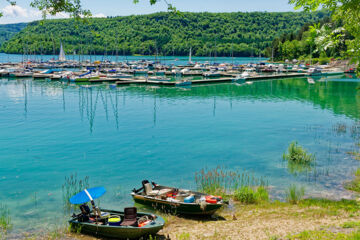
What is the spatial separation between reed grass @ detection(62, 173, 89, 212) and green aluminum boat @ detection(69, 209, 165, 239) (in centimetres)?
337

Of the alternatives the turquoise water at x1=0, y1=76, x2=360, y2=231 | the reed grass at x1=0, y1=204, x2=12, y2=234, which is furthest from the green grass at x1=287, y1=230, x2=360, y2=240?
the reed grass at x1=0, y1=204, x2=12, y2=234

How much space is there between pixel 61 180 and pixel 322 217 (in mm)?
16456

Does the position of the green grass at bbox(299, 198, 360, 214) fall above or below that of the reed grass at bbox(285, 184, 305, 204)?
above

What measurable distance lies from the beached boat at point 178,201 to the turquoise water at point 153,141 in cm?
161

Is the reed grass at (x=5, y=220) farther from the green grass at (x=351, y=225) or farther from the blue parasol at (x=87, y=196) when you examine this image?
the green grass at (x=351, y=225)

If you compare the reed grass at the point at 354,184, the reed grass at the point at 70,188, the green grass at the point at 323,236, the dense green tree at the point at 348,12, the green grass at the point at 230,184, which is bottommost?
the reed grass at the point at 70,188

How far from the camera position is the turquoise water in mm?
21703

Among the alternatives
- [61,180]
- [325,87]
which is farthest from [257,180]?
[325,87]

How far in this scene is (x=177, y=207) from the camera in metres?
16.6

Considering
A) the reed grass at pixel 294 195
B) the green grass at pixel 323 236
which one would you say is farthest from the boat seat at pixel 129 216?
the reed grass at pixel 294 195

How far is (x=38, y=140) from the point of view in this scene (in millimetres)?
34719

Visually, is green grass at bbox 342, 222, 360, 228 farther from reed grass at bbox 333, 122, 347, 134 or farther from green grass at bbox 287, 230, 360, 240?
reed grass at bbox 333, 122, 347, 134

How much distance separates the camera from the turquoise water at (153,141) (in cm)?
2170

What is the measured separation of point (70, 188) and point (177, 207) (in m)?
8.54
